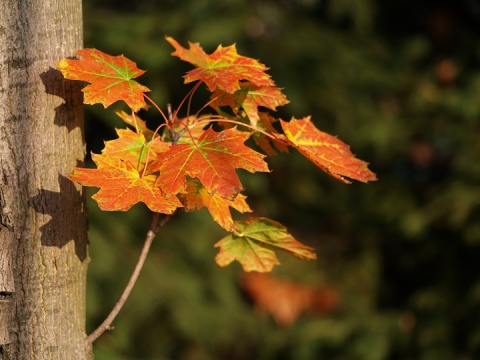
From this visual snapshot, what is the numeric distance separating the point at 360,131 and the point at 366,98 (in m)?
0.37

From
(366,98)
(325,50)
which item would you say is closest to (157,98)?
(325,50)

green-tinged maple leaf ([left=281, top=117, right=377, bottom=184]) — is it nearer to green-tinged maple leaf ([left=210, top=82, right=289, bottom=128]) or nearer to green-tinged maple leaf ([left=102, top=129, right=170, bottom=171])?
green-tinged maple leaf ([left=210, top=82, right=289, bottom=128])

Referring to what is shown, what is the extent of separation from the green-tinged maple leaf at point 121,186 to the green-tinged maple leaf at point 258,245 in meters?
0.20

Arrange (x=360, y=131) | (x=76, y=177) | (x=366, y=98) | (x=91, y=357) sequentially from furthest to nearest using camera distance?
(x=366, y=98), (x=360, y=131), (x=91, y=357), (x=76, y=177)

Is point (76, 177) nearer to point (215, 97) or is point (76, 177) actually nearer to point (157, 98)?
point (215, 97)

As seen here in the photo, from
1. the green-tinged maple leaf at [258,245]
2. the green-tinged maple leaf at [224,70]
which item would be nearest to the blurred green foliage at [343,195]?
the green-tinged maple leaf at [258,245]

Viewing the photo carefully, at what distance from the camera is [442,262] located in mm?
3252

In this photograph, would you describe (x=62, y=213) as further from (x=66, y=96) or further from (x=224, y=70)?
(x=224, y=70)

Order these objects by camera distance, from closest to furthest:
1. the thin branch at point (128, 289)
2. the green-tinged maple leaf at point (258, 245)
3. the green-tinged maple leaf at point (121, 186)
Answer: the green-tinged maple leaf at point (121, 186) < the thin branch at point (128, 289) < the green-tinged maple leaf at point (258, 245)

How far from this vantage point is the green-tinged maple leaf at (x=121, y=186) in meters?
0.87

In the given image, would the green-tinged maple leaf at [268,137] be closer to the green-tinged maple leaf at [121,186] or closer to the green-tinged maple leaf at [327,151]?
the green-tinged maple leaf at [327,151]

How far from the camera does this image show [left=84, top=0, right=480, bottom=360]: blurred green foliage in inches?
125

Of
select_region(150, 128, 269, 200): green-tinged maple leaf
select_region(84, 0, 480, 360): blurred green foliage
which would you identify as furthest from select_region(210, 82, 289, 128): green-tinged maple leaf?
select_region(84, 0, 480, 360): blurred green foliage

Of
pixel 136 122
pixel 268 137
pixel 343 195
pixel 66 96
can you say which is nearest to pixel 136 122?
pixel 136 122
